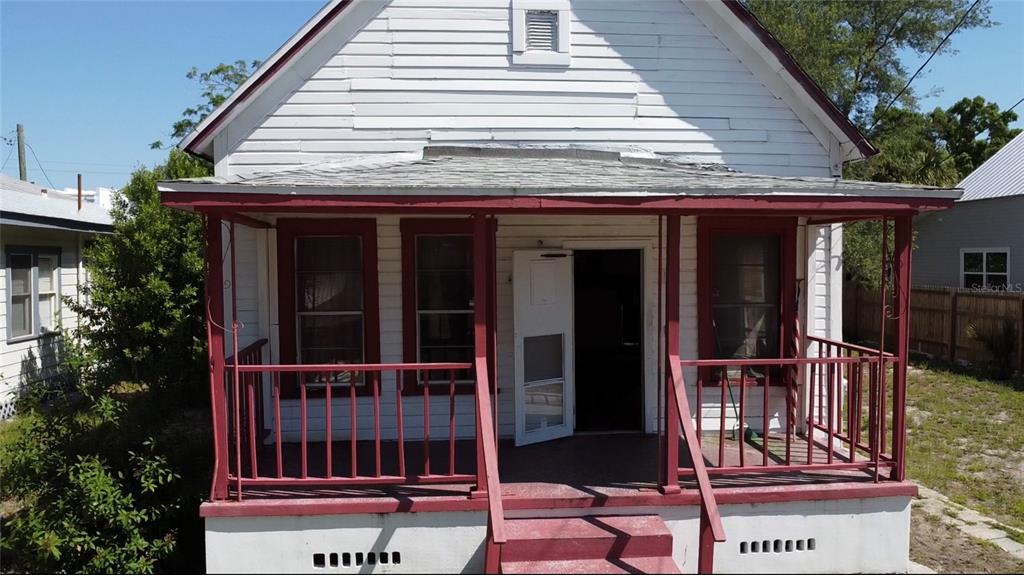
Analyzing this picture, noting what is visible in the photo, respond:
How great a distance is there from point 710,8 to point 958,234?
55.4ft

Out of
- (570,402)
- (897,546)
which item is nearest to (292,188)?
(570,402)

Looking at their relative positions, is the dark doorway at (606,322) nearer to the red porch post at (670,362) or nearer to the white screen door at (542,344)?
the white screen door at (542,344)

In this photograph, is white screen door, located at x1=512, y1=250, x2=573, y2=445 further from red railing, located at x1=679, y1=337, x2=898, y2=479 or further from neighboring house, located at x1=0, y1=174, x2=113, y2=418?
Answer: neighboring house, located at x1=0, y1=174, x2=113, y2=418

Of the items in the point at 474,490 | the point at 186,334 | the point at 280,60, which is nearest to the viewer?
the point at 474,490

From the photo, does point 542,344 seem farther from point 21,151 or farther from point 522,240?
point 21,151

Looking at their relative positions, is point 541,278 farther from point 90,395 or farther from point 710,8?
point 90,395

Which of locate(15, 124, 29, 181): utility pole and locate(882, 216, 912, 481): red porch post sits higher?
locate(15, 124, 29, 181): utility pole

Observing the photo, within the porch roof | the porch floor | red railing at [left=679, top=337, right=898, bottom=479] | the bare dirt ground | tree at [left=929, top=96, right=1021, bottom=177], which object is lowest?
the bare dirt ground

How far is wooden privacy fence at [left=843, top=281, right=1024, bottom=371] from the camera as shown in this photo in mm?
15258

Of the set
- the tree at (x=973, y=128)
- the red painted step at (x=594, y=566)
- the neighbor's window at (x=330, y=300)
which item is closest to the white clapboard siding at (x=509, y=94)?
the neighbor's window at (x=330, y=300)

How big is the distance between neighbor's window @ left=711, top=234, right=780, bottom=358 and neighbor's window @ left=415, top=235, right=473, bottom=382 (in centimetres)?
266

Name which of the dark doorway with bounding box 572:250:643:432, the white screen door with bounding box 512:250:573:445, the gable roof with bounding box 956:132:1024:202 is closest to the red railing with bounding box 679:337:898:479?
the white screen door with bounding box 512:250:573:445

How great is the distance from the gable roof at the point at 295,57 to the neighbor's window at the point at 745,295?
58.0 inches

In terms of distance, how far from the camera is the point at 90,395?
21.9ft
